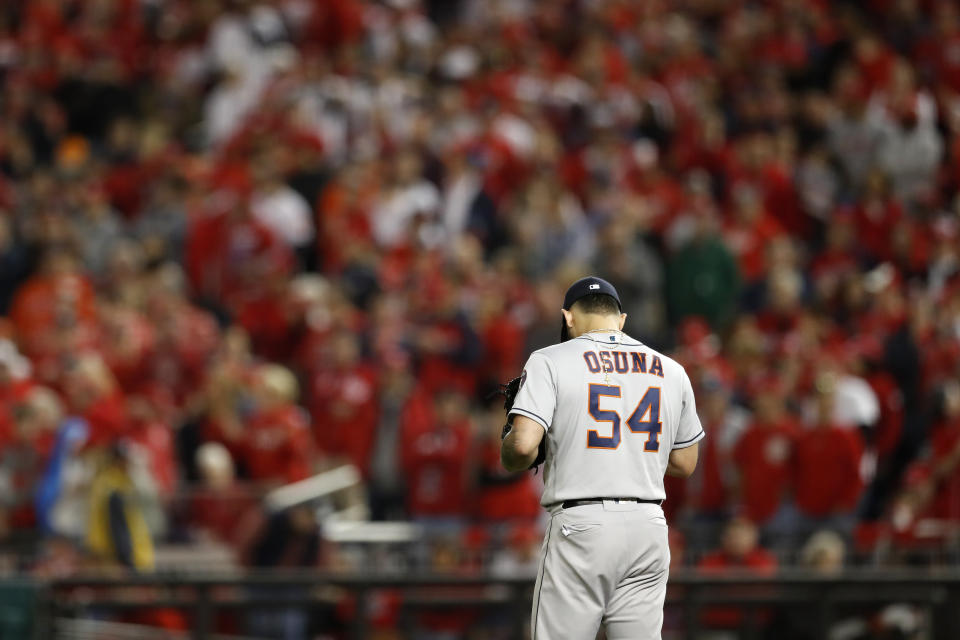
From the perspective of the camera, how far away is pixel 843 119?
16.7 metres

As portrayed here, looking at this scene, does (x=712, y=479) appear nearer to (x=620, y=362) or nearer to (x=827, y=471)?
(x=827, y=471)

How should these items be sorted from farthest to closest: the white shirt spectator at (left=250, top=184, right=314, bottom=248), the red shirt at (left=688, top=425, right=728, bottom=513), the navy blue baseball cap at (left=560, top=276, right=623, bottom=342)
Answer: the white shirt spectator at (left=250, top=184, right=314, bottom=248) < the red shirt at (left=688, top=425, right=728, bottom=513) < the navy blue baseball cap at (left=560, top=276, right=623, bottom=342)

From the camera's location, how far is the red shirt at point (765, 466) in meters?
12.5

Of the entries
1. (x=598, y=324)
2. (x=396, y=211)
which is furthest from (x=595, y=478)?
(x=396, y=211)

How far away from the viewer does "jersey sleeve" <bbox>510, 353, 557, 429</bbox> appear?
629 cm

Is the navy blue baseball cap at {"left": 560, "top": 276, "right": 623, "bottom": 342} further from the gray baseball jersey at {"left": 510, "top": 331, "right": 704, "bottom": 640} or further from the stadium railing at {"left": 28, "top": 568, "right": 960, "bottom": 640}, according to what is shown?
the stadium railing at {"left": 28, "top": 568, "right": 960, "bottom": 640}

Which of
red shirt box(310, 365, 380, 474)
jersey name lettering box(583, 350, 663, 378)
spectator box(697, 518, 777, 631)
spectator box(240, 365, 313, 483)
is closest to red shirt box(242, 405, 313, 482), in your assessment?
spectator box(240, 365, 313, 483)

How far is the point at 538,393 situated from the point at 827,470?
6575 millimetres

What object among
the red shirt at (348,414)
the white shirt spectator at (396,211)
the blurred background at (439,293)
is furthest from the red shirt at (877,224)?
the red shirt at (348,414)

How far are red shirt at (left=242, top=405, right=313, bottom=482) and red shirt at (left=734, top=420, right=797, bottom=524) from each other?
137 inches

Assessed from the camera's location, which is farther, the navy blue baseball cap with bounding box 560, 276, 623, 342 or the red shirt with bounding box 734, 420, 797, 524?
the red shirt with bounding box 734, 420, 797, 524

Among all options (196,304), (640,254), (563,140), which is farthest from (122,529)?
(563,140)

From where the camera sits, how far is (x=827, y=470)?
12.4m

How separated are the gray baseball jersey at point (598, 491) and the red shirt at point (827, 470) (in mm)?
6122
